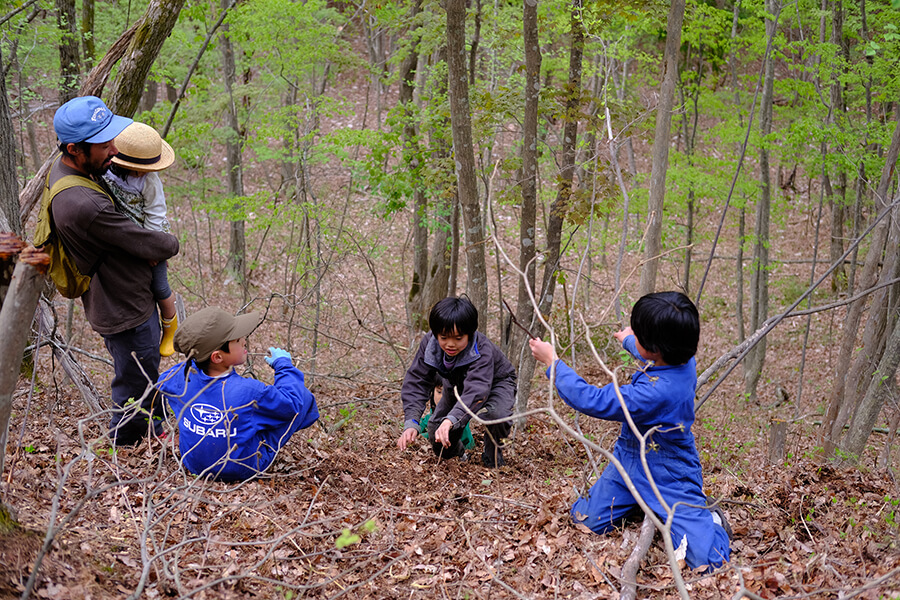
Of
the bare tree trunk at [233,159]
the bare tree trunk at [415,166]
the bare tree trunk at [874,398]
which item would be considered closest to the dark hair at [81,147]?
the bare tree trunk at [415,166]

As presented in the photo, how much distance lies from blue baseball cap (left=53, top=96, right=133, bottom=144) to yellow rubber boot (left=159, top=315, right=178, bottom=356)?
4.46 feet

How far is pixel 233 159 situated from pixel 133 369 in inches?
416


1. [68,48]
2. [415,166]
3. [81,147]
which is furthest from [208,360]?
[68,48]

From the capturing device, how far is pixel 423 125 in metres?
8.46

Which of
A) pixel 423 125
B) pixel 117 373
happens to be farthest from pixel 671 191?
pixel 117 373

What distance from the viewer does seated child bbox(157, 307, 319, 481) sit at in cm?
353

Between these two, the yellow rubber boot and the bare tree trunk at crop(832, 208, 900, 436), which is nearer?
the yellow rubber boot

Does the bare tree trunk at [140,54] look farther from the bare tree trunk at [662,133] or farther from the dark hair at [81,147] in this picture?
the bare tree trunk at [662,133]

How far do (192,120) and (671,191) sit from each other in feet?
30.0

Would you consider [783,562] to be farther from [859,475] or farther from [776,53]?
[776,53]

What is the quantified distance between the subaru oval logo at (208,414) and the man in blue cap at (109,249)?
0.28m

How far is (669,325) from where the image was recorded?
2984mm

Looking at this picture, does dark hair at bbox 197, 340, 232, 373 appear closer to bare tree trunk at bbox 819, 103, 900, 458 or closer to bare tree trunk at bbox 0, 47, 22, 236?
bare tree trunk at bbox 0, 47, 22, 236

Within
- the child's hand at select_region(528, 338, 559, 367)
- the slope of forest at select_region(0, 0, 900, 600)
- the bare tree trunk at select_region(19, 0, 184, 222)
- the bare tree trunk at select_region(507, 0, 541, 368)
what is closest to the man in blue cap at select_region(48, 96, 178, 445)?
the slope of forest at select_region(0, 0, 900, 600)
